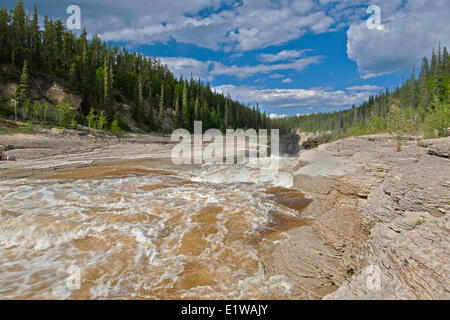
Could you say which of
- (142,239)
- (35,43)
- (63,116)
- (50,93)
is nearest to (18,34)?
(35,43)

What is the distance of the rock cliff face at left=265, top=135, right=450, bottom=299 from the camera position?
8.95 feet

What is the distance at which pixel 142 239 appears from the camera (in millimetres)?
6020

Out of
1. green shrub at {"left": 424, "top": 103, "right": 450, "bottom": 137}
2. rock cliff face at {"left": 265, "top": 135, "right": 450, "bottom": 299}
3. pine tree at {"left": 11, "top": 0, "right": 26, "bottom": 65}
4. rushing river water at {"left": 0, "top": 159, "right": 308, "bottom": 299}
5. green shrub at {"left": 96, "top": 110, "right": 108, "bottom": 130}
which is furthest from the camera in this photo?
pine tree at {"left": 11, "top": 0, "right": 26, "bottom": 65}

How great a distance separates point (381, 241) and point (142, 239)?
17.8 feet

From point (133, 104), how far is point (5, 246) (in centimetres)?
5612

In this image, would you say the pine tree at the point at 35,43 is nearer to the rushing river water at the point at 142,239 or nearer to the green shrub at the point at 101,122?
the green shrub at the point at 101,122

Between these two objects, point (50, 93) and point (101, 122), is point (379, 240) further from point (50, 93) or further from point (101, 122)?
point (50, 93)

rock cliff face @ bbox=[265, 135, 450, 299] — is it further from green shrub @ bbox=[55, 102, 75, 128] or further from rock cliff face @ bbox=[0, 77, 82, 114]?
rock cliff face @ bbox=[0, 77, 82, 114]

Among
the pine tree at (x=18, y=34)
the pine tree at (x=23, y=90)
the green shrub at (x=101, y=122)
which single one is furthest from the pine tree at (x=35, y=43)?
the green shrub at (x=101, y=122)

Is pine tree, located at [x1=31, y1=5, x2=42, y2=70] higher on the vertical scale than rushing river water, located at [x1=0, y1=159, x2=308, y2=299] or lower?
higher

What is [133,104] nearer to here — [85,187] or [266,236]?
[85,187]

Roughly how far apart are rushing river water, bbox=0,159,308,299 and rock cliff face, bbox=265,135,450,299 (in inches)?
28.3

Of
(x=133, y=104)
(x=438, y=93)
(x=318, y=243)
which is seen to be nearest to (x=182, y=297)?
(x=318, y=243)

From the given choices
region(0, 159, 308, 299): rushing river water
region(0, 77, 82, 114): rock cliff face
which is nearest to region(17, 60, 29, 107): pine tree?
region(0, 77, 82, 114): rock cliff face
